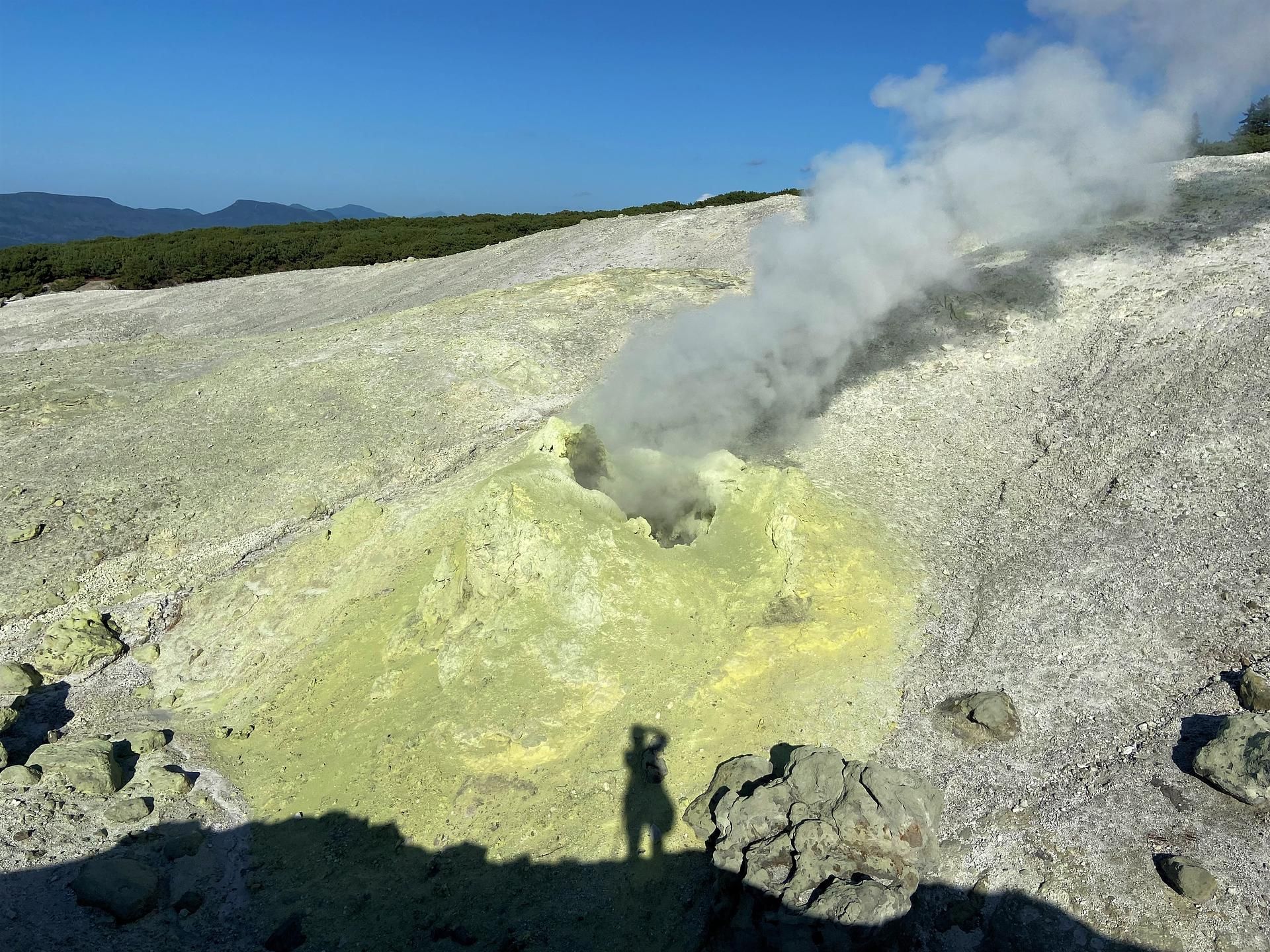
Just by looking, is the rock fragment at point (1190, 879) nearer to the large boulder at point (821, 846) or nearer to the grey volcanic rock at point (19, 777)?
the large boulder at point (821, 846)

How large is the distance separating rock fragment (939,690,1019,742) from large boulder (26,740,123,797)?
13.1m

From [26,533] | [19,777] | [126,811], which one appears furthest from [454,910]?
[26,533]

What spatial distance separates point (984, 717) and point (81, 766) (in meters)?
13.8

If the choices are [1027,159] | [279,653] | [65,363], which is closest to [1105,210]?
[1027,159]

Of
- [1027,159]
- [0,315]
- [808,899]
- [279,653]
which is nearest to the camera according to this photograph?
[808,899]

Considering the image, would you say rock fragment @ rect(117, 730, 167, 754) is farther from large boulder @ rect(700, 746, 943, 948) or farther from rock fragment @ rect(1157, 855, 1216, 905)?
rock fragment @ rect(1157, 855, 1216, 905)

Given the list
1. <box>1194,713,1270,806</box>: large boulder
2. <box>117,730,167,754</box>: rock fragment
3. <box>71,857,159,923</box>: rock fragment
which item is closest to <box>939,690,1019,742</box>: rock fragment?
<box>1194,713,1270,806</box>: large boulder

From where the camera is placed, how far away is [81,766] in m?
11.7

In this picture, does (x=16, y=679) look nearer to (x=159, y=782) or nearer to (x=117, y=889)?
(x=159, y=782)

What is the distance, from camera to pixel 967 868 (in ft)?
31.5

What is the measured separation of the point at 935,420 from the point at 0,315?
4603 cm

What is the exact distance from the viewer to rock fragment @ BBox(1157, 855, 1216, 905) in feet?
28.2

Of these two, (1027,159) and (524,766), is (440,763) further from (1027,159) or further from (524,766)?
(1027,159)

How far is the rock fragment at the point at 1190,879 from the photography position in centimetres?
861
